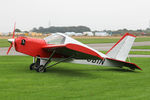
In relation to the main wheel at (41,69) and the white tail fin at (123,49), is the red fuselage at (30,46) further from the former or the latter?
the white tail fin at (123,49)

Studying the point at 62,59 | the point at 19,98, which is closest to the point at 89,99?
the point at 19,98

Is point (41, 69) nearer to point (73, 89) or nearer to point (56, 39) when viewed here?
point (56, 39)

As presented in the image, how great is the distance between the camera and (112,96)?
24.3 ft

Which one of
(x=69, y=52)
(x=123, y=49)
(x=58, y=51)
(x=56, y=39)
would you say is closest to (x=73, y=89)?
(x=69, y=52)

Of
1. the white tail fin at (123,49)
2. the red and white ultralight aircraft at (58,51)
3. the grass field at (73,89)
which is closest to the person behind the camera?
the grass field at (73,89)

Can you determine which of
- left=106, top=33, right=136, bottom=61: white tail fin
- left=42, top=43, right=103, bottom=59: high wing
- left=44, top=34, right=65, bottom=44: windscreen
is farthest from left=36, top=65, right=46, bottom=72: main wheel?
left=106, top=33, right=136, bottom=61: white tail fin

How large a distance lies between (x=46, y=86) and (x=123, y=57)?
18.6ft

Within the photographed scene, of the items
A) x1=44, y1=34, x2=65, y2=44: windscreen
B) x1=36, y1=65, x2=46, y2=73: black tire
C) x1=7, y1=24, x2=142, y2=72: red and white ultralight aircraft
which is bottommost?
x1=36, y1=65, x2=46, y2=73: black tire

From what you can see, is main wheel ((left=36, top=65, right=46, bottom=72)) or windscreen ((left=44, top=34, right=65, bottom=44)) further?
windscreen ((left=44, top=34, right=65, bottom=44))

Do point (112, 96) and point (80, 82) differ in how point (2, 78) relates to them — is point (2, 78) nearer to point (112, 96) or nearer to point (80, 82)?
point (80, 82)

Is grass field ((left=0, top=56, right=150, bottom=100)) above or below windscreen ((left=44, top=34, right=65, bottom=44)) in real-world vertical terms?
below

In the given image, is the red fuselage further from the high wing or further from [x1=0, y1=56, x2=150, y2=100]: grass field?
[x1=0, y1=56, x2=150, y2=100]: grass field

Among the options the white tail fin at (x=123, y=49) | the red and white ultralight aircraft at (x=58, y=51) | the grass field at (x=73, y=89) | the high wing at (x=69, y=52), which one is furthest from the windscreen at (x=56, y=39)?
the white tail fin at (x=123, y=49)

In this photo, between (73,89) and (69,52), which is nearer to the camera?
(73,89)
